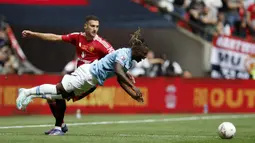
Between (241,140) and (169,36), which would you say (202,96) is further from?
(241,140)

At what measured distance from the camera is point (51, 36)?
48.4ft

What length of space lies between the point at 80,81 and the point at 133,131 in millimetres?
2601

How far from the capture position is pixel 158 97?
24.7 m

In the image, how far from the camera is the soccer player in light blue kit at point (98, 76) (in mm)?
13523

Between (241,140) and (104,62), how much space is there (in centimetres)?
Result: 281

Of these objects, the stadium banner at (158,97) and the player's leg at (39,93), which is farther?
the stadium banner at (158,97)

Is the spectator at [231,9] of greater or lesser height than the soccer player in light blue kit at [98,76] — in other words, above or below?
above

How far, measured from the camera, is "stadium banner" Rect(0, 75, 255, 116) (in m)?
22.9

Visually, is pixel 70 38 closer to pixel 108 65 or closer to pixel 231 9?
pixel 108 65

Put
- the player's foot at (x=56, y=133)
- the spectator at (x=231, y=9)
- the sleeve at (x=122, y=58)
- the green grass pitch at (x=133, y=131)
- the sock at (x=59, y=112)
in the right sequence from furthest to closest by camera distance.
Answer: the spectator at (x=231, y=9)
the sock at (x=59, y=112)
the player's foot at (x=56, y=133)
the sleeve at (x=122, y=58)
the green grass pitch at (x=133, y=131)

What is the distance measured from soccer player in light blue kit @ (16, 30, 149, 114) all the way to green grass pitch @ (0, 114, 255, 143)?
77 cm

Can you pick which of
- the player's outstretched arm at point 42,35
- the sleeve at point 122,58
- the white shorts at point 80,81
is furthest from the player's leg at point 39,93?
the sleeve at point 122,58

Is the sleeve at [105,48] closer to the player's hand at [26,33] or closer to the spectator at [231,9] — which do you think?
the player's hand at [26,33]

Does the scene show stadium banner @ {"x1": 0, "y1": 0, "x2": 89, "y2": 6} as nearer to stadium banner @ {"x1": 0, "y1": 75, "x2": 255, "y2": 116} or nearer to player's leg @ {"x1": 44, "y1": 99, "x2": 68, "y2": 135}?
stadium banner @ {"x1": 0, "y1": 75, "x2": 255, "y2": 116}
